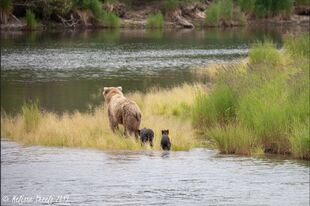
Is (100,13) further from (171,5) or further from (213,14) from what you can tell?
(213,14)

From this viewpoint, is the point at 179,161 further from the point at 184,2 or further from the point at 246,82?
the point at 184,2

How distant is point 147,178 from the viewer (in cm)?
1323

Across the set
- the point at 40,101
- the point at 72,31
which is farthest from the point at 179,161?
the point at 72,31

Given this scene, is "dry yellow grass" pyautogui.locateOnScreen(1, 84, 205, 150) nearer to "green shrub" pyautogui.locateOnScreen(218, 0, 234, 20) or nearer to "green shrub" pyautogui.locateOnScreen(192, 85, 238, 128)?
"green shrub" pyautogui.locateOnScreen(192, 85, 238, 128)

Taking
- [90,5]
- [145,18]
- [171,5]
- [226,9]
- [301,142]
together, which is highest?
[90,5]

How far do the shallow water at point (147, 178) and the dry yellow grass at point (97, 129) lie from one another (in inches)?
18.5

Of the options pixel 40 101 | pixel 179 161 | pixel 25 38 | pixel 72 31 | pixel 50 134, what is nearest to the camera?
pixel 179 161

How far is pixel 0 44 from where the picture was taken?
48.9 metres

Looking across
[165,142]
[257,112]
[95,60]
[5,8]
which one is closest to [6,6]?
[5,8]

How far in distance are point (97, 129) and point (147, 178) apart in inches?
172

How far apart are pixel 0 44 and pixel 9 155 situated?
34.7 m

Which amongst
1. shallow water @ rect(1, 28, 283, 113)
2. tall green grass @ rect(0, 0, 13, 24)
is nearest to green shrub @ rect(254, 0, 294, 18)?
shallow water @ rect(1, 28, 283, 113)

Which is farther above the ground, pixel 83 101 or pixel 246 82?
pixel 246 82

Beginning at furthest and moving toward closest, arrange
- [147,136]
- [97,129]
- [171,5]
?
[171,5], [97,129], [147,136]
